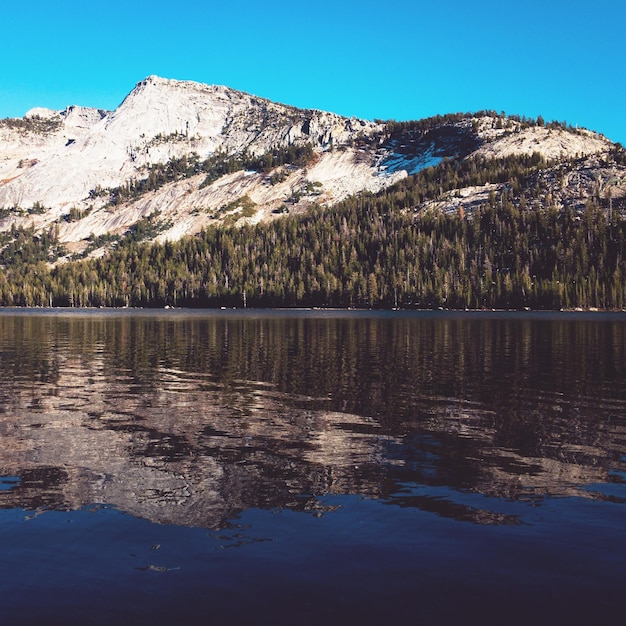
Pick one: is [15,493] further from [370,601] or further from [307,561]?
[370,601]

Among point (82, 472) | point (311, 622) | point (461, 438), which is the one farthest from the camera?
point (461, 438)

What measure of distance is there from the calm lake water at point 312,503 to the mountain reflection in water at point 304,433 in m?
0.15

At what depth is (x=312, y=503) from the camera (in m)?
18.8

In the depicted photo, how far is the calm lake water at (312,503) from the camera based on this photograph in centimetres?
1278

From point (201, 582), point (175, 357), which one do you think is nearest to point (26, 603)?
point (201, 582)

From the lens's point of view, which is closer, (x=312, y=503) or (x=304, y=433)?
(x=312, y=503)

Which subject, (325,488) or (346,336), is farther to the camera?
(346,336)

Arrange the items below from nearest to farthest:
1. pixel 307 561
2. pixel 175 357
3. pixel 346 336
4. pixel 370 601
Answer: pixel 370 601 < pixel 307 561 < pixel 175 357 < pixel 346 336

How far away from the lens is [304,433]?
28.6m

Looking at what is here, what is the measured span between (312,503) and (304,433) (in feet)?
31.9

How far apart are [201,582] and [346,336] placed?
256 feet

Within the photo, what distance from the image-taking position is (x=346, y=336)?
91188 millimetres

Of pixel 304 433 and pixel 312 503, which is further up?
pixel 304 433

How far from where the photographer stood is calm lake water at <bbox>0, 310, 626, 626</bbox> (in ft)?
41.9
